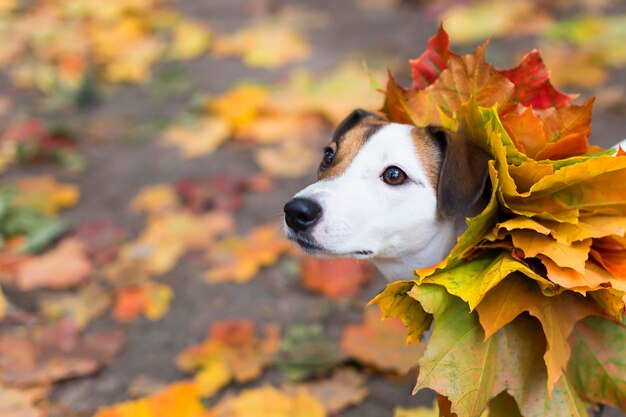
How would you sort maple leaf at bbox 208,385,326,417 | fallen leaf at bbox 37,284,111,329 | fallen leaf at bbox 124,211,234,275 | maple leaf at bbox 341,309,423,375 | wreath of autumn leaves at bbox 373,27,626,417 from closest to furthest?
wreath of autumn leaves at bbox 373,27,626,417, maple leaf at bbox 208,385,326,417, maple leaf at bbox 341,309,423,375, fallen leaf at bbox 37,284,111,329, fallen leaf at bbox 124,211,234,275

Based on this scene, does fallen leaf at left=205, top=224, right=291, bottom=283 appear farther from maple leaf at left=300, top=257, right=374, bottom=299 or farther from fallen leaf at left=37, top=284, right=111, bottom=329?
fallen leaf at left=37, top=284, right=111, bottom=329

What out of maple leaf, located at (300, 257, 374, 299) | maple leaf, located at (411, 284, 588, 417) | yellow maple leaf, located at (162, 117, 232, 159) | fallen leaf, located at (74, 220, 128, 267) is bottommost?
maple leaf, located at (300, 257, 374, 299)

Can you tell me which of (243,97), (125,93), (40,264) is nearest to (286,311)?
(40,264)

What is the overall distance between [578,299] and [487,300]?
0.75ft

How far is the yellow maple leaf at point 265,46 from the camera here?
489 cm

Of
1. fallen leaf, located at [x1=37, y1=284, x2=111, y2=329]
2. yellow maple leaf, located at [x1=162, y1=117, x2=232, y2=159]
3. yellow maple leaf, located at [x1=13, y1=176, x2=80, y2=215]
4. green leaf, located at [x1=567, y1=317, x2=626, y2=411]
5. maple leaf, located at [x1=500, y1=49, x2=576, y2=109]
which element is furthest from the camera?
yellow maple leaf, located at [x1=162, y1=117, x2=232, y2=159]

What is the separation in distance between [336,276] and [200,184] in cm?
110

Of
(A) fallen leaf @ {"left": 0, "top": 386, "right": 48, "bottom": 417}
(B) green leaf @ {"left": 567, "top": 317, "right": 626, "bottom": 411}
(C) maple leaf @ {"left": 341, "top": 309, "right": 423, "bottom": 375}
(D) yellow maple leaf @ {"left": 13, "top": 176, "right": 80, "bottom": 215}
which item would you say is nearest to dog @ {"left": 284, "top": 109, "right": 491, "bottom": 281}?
(B) green leaf @ {"left": 567, "top": 317, "right": 626, "bottom": 411}

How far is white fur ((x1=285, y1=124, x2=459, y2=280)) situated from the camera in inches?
68.4

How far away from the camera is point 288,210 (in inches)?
68.9

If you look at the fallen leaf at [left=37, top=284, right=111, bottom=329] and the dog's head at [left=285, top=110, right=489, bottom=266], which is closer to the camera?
the dog's head at [left=285, top=110, right=489, bottom=266]

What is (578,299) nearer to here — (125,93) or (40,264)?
(40,264)

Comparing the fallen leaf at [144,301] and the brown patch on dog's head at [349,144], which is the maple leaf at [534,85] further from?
the fallen leaf at [144,301]

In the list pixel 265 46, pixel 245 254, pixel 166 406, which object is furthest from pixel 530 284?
pixel 265 46
